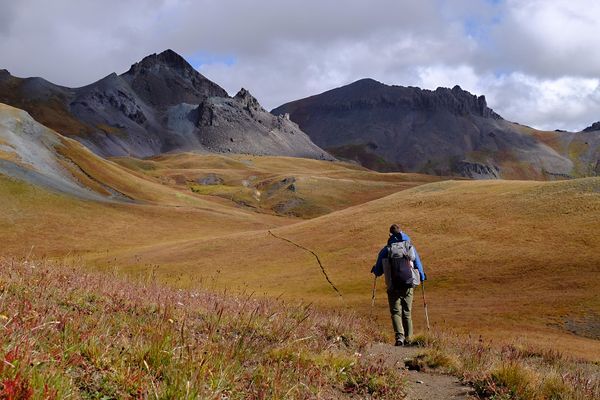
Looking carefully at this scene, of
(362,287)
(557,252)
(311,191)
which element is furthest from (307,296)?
(311,191)

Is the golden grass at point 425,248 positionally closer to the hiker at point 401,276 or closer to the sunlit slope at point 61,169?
the sunlit slope at point 61,169

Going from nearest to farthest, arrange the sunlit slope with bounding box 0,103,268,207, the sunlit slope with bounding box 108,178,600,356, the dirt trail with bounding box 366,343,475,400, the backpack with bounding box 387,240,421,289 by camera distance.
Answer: the dirt trail with bounding box 366,343,475,400 → the backpack with bounding box 387,240,421,289 → the sunlit slope with bounding box 108,178,600,356 → the sunlit slope with bounding box 0,103,268,207

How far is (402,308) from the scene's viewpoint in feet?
51.8

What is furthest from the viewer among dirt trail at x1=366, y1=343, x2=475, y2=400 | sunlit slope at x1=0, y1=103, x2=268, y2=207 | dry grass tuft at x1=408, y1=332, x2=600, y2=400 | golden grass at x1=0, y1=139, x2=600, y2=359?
sunlit slope at x1=0, y1=103, x2=268, y2=207

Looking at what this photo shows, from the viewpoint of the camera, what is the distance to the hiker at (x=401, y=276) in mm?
15328

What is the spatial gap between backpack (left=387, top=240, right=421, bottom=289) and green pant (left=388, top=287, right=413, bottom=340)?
259 millimetres

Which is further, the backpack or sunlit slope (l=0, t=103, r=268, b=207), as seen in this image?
sunlit slope (l=0, t=103, r=268, b=207)

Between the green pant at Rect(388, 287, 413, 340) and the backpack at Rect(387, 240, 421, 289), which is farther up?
the backpack at Rect(387, 240, 421, 289)

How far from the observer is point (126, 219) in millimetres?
70062

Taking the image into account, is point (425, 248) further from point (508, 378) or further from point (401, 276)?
point (508, 378)

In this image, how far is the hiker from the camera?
50.3ft

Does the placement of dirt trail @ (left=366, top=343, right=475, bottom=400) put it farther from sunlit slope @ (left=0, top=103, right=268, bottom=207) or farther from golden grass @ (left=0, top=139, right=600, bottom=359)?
sunlit slope @ (left=0, top=103, right=268, bottom=207)

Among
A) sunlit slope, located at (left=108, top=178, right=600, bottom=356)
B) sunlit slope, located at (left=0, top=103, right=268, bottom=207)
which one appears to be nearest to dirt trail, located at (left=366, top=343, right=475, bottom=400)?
sunlit slope, located at (left=108, top=178, right=600, bottom=356)

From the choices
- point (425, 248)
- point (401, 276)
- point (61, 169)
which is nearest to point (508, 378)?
point (401, 276)
